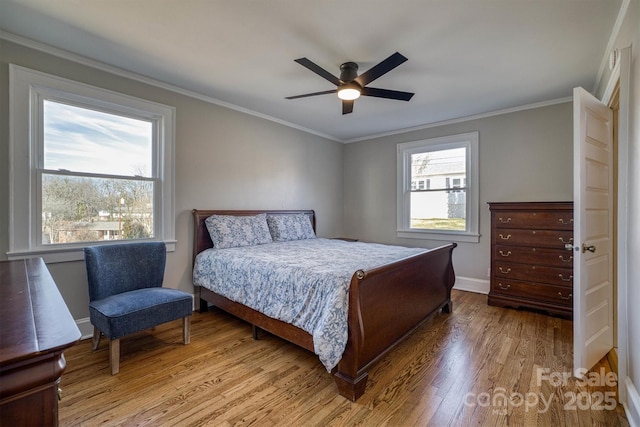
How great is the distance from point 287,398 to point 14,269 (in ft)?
5.85

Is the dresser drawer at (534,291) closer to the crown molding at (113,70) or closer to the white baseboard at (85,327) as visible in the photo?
the crown molding at (113,70)

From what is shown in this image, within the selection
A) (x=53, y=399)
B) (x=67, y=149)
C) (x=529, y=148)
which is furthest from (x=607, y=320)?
(x=67, y=149)

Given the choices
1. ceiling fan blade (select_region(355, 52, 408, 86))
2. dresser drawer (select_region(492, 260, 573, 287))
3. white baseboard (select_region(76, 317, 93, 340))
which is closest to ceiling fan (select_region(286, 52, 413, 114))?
ceiling fan blade (select_region(355, 52, 408, 86))

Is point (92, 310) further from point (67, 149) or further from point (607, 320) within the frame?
point (607, 320)

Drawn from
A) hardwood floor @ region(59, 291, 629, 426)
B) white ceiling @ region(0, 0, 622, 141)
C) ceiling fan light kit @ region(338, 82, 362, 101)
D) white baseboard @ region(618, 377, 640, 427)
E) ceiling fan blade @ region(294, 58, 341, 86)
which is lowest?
hardwood floor @ region(59, 291, 629, 426)

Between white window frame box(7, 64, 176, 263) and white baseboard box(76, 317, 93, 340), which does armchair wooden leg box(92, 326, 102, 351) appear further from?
white window frame box(7, 64, 176, 263)

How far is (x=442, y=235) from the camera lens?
444cm

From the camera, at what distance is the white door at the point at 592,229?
1974mm

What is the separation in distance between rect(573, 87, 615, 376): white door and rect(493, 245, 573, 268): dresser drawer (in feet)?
2.41

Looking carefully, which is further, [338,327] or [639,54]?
[338,327]

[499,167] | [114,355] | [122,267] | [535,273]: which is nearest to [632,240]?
[535,273]

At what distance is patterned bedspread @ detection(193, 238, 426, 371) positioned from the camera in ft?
6.08

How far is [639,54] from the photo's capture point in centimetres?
163

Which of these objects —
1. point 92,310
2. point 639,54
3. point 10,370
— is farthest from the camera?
point 92,310
